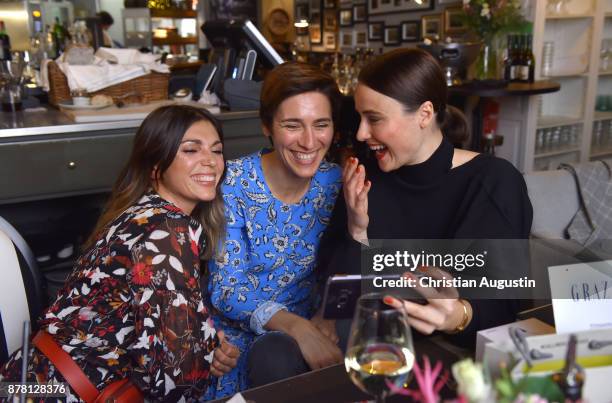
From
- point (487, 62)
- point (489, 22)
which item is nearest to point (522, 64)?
point (487, 62)

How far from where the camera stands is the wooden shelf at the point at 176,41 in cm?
729

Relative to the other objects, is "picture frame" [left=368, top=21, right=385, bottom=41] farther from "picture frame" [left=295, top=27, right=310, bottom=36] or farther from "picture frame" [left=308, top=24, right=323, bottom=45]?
"picture frame" [left=295, top=27, right=310, bottom=36]

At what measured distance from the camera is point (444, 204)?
1437mm

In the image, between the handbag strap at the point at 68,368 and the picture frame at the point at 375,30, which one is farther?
the picture frame at the point at 375,30

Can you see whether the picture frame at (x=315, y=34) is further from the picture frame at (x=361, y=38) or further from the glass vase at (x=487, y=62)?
the glass vase at (x=487, y=62)

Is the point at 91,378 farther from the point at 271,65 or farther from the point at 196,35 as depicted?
the point at 196,35

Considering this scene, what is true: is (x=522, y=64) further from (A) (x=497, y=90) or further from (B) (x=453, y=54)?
(B) (x=453, y=54)

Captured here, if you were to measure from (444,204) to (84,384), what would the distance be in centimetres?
88

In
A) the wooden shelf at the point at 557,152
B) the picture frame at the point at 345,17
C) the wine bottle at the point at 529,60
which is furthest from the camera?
the picture frame at the point at 345,17

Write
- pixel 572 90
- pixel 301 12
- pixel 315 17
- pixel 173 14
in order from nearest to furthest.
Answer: pixel 572 90, pixel 315 17, pixel 301 12, pixel 173 14

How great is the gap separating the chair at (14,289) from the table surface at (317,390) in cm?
58

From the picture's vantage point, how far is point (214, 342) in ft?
4.22

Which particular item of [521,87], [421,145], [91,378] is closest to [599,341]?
[421,145]

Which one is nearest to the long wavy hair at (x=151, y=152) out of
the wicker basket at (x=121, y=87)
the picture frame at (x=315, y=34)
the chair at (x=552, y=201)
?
the chair at (x=552, y=201)
